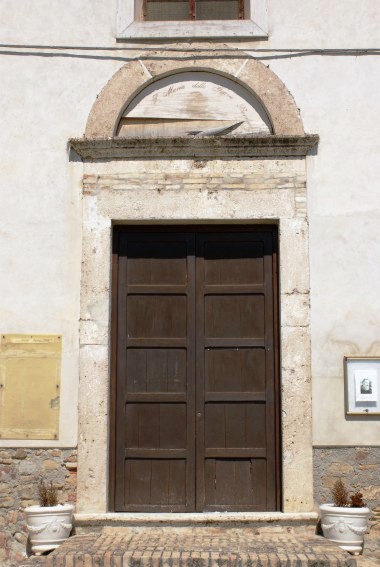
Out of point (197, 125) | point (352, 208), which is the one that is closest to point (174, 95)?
point (197, 125)

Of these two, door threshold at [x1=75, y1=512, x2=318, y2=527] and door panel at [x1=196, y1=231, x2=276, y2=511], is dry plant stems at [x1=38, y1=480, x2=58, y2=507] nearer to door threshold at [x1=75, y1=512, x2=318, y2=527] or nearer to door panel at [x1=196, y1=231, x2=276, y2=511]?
door threshold at [x1=75, y1=512, x2=318, y2=527]

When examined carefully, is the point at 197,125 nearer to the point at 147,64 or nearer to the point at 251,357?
the point at 147,64

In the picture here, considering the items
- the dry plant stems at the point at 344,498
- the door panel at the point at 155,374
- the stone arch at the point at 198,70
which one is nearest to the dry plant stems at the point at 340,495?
the dry plant stems at the point at 344,498

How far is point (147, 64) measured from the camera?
22.1ft

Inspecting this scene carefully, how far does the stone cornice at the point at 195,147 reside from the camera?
6.53 m

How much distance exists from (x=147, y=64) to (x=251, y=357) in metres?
2.62

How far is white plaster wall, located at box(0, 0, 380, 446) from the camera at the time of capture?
6367mm

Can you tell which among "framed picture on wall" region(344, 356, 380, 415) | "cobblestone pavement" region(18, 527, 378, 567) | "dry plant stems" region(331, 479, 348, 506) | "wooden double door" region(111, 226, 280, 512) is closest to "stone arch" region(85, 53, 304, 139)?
"wooden double door" region(111, 226, 280, 512)

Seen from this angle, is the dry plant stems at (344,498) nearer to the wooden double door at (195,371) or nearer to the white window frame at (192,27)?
→ the wooden double door at (195,371)

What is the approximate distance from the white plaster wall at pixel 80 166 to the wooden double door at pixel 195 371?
407 mm

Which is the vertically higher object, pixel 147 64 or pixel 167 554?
pixel 147 64

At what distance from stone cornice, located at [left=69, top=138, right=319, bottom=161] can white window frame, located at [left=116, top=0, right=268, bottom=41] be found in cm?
93

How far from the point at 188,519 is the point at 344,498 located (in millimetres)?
1204

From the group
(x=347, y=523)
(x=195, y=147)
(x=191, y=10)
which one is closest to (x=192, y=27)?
(x=191, y=10)
